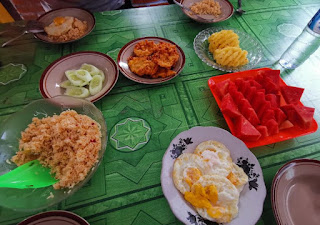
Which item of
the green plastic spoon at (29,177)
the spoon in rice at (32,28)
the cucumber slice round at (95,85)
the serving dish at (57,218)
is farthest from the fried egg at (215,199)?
the spoon in rice at (32,28)

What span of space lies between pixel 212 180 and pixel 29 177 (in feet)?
3.01

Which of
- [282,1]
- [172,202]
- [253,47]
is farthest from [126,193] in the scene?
[282,1]

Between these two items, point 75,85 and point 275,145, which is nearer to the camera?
point 275,145

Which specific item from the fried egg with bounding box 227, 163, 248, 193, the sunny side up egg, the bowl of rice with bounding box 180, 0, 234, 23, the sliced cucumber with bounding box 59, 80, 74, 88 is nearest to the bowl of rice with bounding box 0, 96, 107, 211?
the sliced cucumber with bounding box 59, 80, 74, 88

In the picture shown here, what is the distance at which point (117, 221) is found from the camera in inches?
38.7

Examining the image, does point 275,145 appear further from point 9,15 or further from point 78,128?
point 9,15

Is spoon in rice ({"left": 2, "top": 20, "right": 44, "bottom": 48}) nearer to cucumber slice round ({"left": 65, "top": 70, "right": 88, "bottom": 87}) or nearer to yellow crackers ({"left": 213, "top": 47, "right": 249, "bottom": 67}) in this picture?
cucumber slice round ({"left": 65, "top": 70, "right": 88, "bottom": 87})

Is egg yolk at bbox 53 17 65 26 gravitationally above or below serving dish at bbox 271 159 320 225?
above

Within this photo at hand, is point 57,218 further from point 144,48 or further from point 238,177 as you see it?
point 144,48

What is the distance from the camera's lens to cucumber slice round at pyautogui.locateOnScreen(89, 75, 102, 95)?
4.62 feet

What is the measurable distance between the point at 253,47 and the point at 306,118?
2.88 ft

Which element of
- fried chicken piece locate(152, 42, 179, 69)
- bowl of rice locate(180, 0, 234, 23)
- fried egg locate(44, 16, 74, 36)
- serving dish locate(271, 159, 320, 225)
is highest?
fried egg locate(44, 16, 74, 36)

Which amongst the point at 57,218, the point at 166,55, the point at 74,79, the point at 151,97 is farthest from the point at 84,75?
the point at 57,218

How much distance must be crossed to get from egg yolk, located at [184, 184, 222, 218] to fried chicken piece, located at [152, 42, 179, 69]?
956 millimetres
